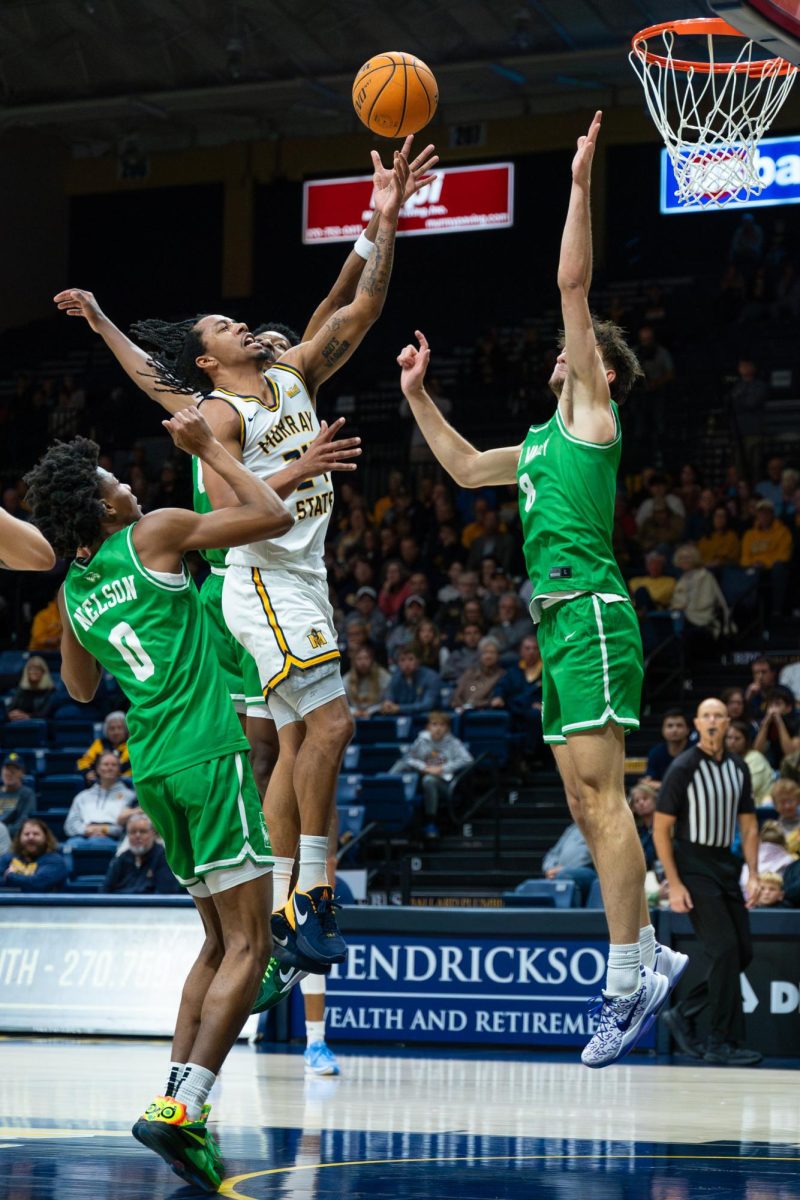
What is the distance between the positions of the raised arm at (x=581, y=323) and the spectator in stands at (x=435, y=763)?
9.30 metres

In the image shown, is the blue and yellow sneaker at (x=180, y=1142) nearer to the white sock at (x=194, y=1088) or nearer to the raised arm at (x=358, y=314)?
the white sock at (x=194, y=1088)

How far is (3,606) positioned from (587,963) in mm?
12435

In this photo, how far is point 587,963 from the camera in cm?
1156

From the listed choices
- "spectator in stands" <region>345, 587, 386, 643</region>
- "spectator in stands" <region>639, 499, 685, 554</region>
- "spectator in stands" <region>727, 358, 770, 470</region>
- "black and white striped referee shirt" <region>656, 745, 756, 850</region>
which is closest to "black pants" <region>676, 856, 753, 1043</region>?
"black and white striped referee shirt" <region>656, 745, 756, 850</region>

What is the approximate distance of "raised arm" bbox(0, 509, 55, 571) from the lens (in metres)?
6.06

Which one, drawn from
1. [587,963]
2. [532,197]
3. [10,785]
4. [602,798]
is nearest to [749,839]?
[587,963]

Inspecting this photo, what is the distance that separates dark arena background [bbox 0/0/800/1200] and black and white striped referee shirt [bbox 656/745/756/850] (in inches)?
3.4

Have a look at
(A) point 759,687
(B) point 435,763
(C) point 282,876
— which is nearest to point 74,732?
(B) point 435,763

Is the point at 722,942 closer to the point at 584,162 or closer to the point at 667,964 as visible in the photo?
the point at 667,964

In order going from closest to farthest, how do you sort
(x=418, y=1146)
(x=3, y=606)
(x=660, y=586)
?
1. (x=418, y=1146)
2. (x=660, y=586)
3. (x=3, y=606)

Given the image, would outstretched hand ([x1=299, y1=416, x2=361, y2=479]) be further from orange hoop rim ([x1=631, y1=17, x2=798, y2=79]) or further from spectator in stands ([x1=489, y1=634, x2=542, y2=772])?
spectator in stands ([x1=489, y1=634, x2=542, y2=772])

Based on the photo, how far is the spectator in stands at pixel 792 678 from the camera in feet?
51.6

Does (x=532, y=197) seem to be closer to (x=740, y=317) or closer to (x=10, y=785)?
(x=740, y=317)

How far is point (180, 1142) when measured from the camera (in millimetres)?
5430
